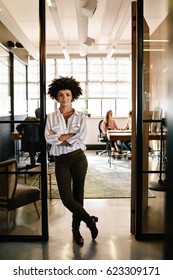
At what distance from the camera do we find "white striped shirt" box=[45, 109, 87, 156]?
302 centimetres

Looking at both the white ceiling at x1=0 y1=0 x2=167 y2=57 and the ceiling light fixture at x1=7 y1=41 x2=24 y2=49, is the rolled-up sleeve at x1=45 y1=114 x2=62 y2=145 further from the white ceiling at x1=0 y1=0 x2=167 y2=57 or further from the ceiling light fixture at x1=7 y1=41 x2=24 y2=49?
the ceiling light fixture at x1=7 y1=41 x2=24 y2=49

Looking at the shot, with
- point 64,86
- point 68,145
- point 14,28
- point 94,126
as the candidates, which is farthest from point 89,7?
point 94,126

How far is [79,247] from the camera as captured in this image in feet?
10.2

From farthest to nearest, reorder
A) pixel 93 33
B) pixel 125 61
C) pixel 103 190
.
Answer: pixel 125 61 → pixel 93 33 → pixel 103 190

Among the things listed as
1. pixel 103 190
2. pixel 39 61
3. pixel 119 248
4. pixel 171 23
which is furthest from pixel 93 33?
pixel 171 23

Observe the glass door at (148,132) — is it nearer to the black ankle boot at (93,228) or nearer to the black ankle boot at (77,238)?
the black ankle boot at (93,228)

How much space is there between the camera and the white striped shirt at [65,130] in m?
3.02

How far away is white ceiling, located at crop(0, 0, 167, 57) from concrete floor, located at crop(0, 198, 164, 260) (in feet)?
7.64

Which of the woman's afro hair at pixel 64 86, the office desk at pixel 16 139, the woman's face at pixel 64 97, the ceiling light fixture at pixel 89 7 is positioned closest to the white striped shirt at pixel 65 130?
the woman's face at pixel 64 97

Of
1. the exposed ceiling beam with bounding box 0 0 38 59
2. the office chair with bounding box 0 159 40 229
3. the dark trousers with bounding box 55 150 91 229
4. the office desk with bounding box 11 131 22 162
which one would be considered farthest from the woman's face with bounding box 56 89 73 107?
the exposed ceiling beam with bounding box 0 0 38 59

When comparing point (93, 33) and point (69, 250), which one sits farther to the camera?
point (93, 33)

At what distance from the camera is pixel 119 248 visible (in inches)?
121

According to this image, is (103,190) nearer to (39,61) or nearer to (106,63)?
(39,61)

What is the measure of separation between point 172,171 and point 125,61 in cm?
1075
